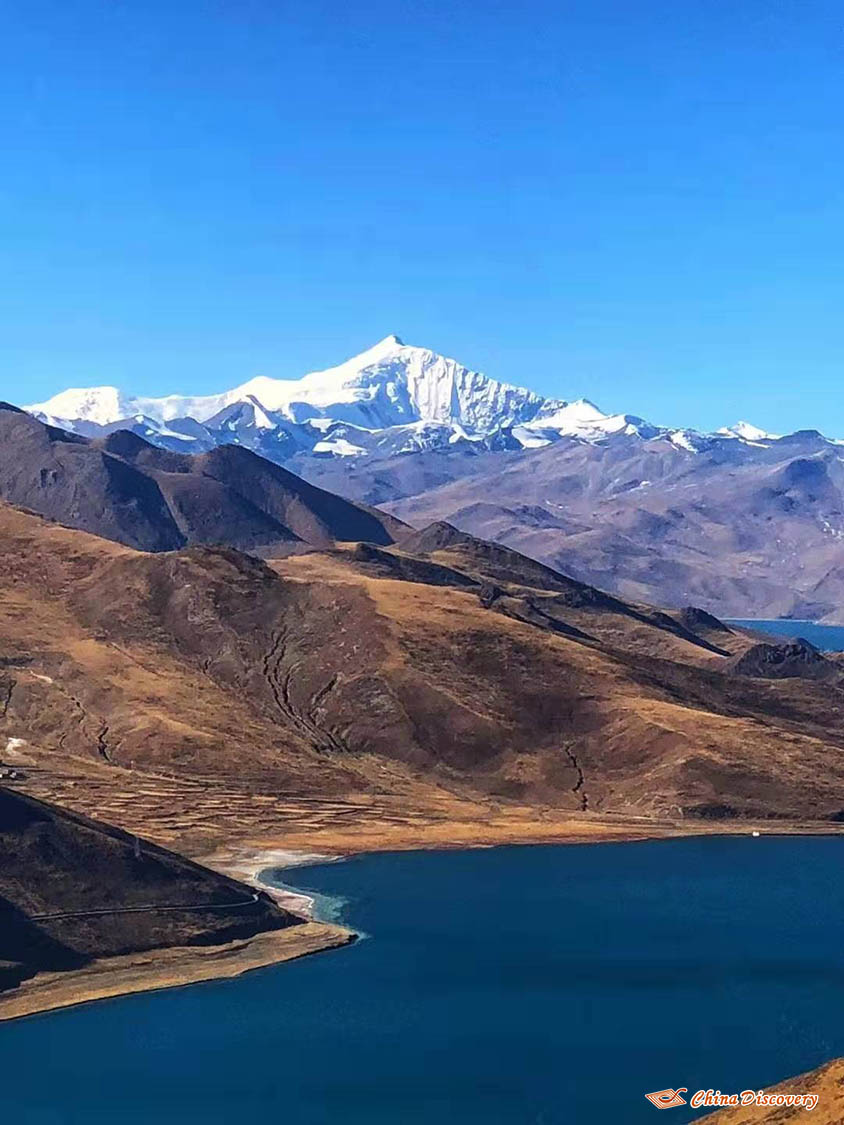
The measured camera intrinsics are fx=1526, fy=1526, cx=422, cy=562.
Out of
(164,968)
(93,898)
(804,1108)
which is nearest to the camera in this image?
(804,1108)

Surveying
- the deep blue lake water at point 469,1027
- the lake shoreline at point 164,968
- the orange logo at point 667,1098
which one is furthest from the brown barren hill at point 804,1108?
the lake shoreline at point 164,968

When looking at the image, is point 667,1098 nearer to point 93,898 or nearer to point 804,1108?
point 804,1108

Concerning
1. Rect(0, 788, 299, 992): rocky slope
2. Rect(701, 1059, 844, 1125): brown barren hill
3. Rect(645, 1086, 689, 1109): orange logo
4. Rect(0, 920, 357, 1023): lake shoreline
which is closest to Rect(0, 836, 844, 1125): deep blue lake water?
Rect(645, 1086, 689, 1109): orange logo

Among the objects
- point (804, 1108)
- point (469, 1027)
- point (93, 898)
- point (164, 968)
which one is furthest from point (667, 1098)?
point (93, 898)

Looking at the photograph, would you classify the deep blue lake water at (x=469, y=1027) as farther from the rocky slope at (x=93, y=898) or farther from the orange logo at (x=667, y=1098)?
the rocky slope at (x=93, y=898)

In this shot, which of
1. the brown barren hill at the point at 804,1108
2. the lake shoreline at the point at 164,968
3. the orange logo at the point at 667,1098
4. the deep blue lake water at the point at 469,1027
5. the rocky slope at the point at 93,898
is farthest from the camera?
the rocky slope at the point at 93,898

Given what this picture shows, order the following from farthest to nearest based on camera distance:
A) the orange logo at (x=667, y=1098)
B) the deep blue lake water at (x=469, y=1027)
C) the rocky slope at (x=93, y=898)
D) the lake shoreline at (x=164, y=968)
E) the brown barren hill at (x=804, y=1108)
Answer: the rocky slope at (x=93, y=898), the lake shoreline at (x=164, y=968), the deep blue lake water at (x=469, y=1027), the orange logo at (x=667, y=1098), the brown barren hill at (x=804, y=1108)

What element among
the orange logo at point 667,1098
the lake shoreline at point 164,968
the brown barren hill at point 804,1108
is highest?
the brown barren hill at point 804,1108

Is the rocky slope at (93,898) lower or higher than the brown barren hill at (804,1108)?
lower
